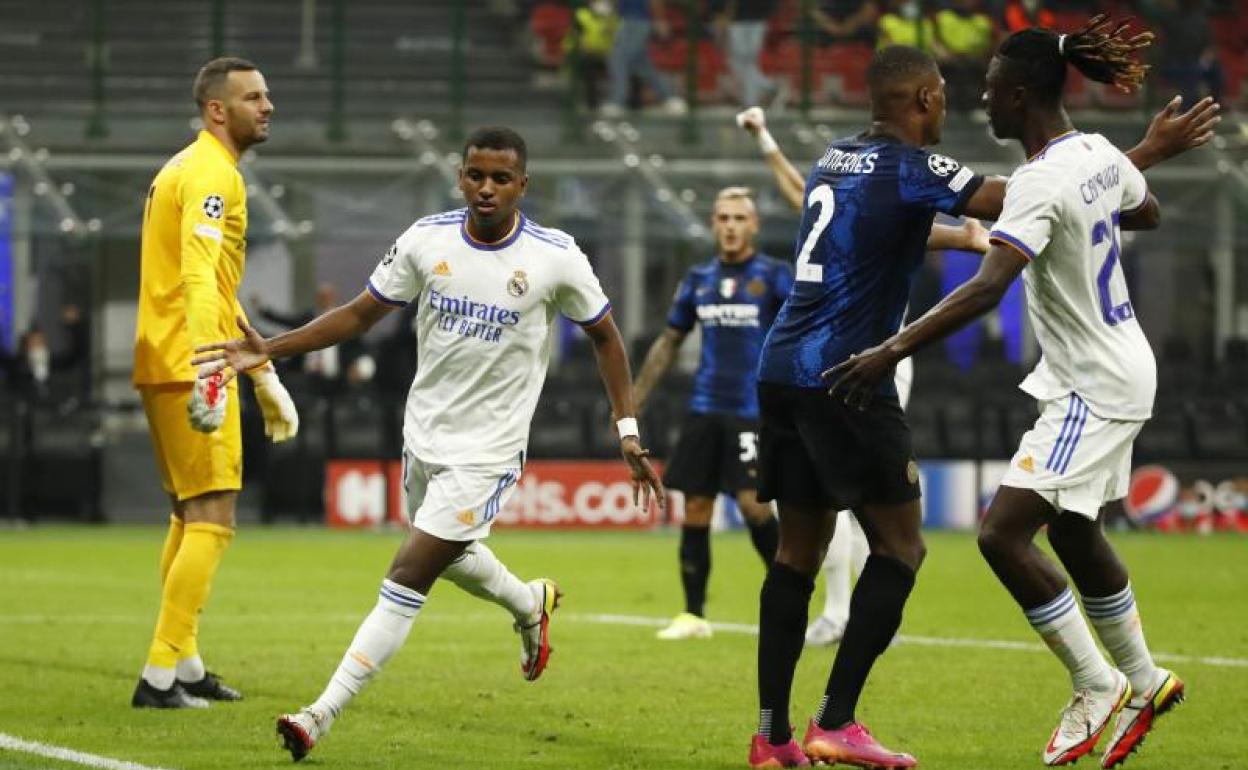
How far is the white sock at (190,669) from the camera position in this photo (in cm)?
928

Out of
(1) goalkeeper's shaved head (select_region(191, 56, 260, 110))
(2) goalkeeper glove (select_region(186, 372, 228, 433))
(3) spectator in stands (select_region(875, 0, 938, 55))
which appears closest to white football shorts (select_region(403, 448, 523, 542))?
(2) goalkeeper glove (select_region(186, 372, 228, 433))

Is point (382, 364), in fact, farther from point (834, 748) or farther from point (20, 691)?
point (834, 748)

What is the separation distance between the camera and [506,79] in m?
27.8

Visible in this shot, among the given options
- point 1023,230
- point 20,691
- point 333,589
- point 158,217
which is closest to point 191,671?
point 20,691

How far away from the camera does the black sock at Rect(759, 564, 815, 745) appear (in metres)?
7.44

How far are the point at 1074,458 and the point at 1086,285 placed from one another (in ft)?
1.83

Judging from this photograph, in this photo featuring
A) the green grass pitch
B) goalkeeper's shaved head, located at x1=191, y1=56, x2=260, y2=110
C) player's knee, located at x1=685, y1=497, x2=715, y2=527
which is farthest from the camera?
player's knee, located at x1=685, y1=497, x2=715, y2=527

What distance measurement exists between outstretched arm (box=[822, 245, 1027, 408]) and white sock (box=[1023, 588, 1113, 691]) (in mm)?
1053

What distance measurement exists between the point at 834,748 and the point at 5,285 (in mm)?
18227

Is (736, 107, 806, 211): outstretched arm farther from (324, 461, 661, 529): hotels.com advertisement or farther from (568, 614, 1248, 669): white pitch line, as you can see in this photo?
(324, 461, 661, 529): hotels.com advertisement

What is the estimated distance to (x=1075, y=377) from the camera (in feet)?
24.5

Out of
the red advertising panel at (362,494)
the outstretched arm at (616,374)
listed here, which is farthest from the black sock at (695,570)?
the red advertising panel at (362,494)

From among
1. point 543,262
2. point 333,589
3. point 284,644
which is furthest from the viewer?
point 333,589

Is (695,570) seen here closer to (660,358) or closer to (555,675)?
(660,358)
